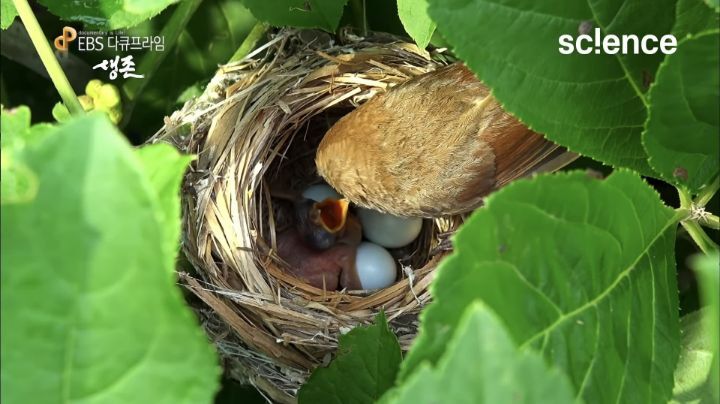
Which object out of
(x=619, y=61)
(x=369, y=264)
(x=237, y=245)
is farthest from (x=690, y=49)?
(x=369, y=264)

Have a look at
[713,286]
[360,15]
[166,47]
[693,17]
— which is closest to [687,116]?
[693,17]

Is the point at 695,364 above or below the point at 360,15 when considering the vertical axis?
below

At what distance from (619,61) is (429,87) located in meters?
0.57

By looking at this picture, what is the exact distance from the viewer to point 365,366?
102 cm

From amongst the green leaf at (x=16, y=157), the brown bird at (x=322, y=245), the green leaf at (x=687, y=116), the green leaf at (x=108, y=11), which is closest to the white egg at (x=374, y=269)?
the brown bird at (x=322, y=245)

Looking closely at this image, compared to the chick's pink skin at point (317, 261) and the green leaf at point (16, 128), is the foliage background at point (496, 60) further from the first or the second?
the chick's pink skin at point (317, 261)

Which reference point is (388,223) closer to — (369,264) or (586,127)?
(369,264)

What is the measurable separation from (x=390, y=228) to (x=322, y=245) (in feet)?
0.59

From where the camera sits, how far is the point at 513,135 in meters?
1.49

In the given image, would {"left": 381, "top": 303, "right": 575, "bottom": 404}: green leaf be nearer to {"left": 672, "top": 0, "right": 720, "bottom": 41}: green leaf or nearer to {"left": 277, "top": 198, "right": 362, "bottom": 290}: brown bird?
{"left": 672, "top": 0, "right": 720, "bottom": 41}: green leaf

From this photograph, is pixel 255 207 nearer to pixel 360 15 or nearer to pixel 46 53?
pixel 360 15

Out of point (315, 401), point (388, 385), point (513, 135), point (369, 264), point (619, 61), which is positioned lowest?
point (369, 264)

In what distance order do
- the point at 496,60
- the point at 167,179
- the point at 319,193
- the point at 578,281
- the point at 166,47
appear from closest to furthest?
1. the point at 167,179
2. the point at 578,281
3. the point at 496,60
4. the point at 166,47
5. the point at 319,193

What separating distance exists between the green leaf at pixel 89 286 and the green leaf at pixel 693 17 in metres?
0.72
